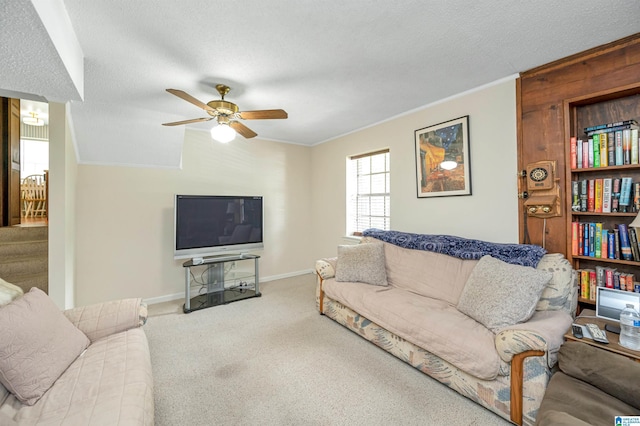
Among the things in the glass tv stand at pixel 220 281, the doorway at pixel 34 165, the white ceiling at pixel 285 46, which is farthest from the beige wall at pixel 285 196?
the doorway at pixel 34 165

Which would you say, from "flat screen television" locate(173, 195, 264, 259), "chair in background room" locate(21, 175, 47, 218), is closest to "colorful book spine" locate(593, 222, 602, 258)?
"flat screen television" locate(173, 195, 264, 259)

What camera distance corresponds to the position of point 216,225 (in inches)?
147

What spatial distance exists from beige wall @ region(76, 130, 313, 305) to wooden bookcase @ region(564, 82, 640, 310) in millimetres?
3709

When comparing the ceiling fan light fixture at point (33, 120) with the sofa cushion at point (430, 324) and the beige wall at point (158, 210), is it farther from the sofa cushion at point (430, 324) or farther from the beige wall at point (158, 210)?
the sofa cushion at point (430, 324)

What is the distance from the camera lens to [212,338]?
8.68 ft

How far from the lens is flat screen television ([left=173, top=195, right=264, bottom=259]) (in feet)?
11.5

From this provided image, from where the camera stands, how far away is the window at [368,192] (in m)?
3.83

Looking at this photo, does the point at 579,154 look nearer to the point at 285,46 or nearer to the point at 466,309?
the point at 466,309

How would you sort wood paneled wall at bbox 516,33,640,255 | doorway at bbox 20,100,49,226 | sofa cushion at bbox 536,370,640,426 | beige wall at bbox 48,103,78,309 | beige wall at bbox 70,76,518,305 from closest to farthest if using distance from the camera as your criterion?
1. sofa cushion at bbox 536,370,640,426
2. wood paneled wall at bbox 516,33,640,255
3. beige wall at bbox 48,103,78,309
4. beige wall at bbox 70,76,518,305
5. doorway at bbox 20,100,49,226

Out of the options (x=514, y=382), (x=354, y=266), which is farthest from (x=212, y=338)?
(x=514, y=382)

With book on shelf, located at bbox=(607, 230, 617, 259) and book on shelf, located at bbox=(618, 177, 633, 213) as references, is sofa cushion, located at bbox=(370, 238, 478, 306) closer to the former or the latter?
book on shelf, located at bbox=(607, 230, 617, 259)

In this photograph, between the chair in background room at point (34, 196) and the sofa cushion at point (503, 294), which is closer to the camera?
the sofa cushion at point (503, 294)

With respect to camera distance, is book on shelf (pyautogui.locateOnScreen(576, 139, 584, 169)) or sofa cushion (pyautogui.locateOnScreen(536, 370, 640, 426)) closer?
sofa cushion (pyautogui.locateOnScreen(536, 370, 640, 426))

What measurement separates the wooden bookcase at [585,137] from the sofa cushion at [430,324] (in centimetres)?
109
